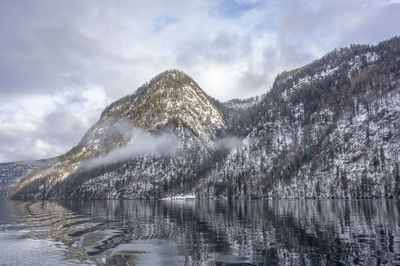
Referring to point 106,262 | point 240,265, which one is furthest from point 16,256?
point 240,265

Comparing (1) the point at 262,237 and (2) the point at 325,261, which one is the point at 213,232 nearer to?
(1) the point at 262,237

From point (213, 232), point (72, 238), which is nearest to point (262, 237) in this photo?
point (213, 232)

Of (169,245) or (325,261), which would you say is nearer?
(325,261)

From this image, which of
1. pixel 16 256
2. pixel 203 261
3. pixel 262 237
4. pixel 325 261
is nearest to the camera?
pixel 325 261

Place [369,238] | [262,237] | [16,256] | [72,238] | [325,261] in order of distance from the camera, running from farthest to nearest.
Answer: [72,238]
[262,237]
[369,238]
[16,256]
[325,261]

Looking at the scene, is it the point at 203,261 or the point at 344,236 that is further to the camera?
the point at 344,236

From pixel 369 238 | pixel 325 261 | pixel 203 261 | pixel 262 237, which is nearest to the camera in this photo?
pixel 325 261

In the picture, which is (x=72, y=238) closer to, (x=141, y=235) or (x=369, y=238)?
(x=141, y=235)

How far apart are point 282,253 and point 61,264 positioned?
26033 millimetres

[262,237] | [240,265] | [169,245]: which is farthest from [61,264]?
[262,237]

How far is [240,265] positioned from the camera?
29875mm

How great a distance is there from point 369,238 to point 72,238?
49.6 meters

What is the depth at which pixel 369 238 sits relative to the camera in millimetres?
41125

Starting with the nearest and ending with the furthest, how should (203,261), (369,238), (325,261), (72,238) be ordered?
(325,261)
(203,261)
(369,238)
(72,238)
